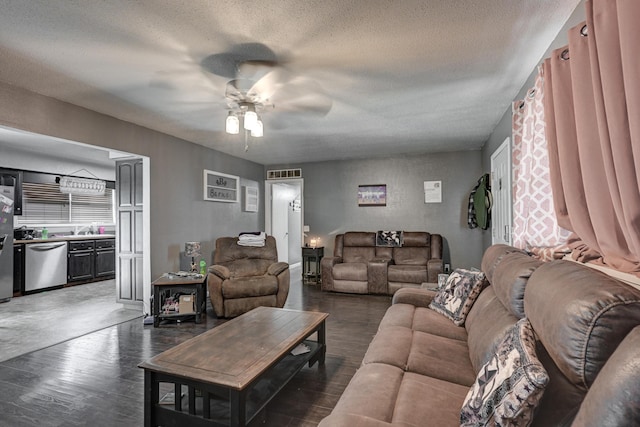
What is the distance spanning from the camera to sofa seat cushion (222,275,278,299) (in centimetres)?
371

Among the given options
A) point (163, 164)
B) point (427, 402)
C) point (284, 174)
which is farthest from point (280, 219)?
point (427, 402)

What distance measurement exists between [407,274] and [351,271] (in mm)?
879

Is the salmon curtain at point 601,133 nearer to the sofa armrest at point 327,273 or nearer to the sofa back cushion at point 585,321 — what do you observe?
the sofa back cushion at point 585,321

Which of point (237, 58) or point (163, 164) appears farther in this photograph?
point (163, 164)

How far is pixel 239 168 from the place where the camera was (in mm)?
5805

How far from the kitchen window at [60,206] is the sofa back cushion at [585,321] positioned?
7.58 meters

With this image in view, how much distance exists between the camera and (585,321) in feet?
2.86

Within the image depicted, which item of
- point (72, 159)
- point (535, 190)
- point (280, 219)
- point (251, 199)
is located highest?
point (72, 159)

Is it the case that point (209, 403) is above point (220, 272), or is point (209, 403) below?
below

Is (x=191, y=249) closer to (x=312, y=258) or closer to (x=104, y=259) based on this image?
(x=312, y=258)

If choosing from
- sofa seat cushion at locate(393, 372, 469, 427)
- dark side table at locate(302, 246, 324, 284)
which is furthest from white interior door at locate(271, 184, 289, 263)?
sofa seat cushion at locate(393, 372, 469, 427)

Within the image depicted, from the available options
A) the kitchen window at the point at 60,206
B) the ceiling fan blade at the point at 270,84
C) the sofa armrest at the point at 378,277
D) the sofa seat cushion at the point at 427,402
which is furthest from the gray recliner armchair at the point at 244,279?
the kitchen window at the point at 60,206

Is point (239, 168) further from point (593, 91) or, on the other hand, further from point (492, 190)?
point (593, 91)

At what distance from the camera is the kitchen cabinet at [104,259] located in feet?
20.1
